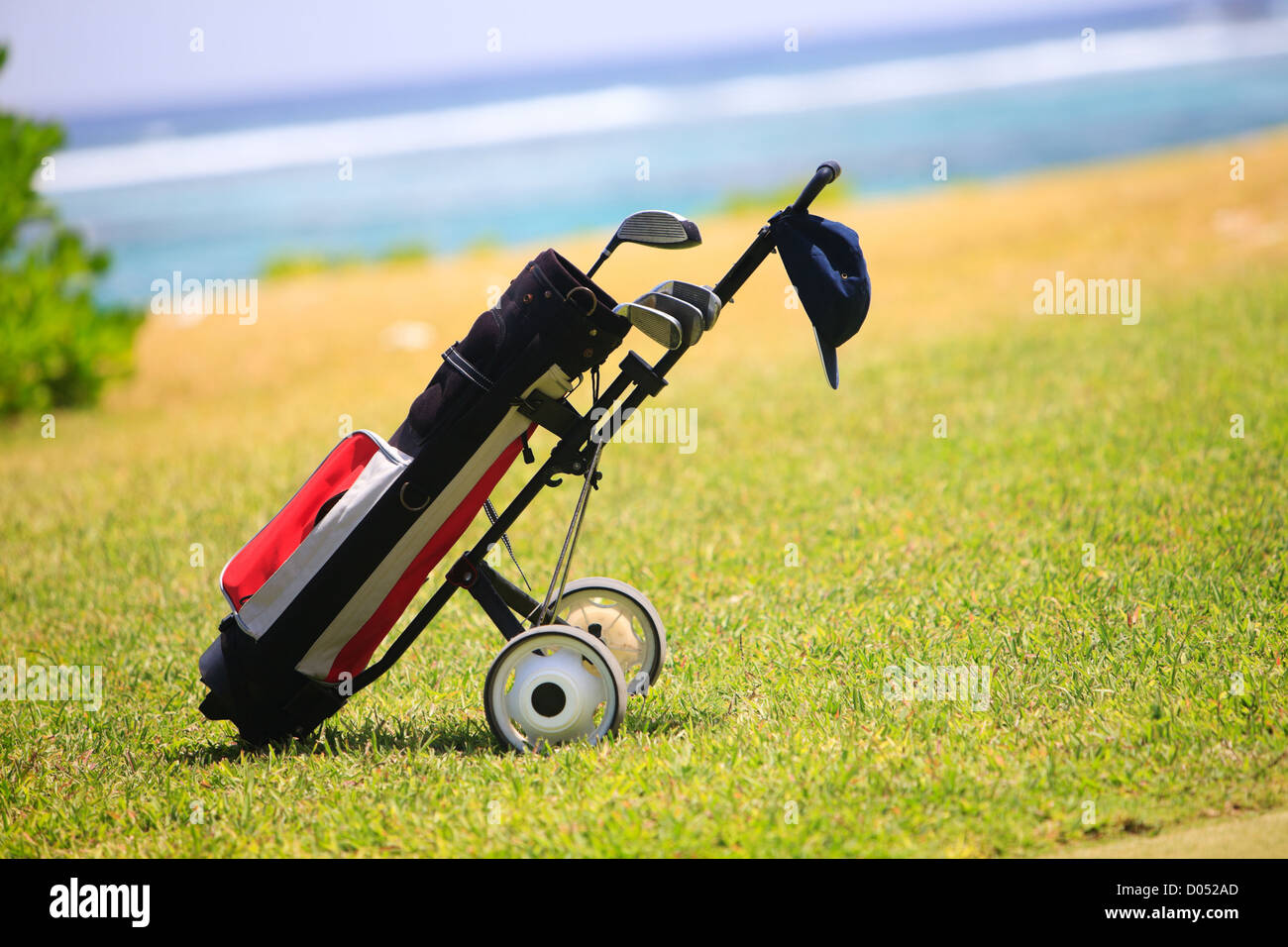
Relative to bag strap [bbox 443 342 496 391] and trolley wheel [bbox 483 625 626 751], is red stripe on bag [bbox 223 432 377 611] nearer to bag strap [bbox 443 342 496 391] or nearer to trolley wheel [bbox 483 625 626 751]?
bag strap [bbox 443 342 496 391]

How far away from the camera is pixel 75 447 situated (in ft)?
32.8

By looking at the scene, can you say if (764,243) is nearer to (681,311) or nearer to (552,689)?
(681,311)

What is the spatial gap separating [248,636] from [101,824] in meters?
0.69

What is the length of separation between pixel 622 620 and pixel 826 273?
1.41 meters

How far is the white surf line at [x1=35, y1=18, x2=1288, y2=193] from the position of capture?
4575cm

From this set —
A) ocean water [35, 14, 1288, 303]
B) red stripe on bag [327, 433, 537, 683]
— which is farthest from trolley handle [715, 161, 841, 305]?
ocean water [35, 14, 1288, 303]

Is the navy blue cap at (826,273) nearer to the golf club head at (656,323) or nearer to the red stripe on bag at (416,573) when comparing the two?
the golf club head at (656,323)

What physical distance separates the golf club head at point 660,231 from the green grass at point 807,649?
1480 mm

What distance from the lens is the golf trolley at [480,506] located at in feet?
10.9

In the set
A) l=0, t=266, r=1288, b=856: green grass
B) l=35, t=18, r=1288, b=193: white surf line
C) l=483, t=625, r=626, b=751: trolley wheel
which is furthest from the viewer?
l=35, t=18, r=1288, b=193: white surf line

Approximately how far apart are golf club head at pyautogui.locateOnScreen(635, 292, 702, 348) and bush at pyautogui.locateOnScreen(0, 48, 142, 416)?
9.13 metres

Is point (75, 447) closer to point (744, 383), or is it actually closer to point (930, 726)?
point (744, 383)

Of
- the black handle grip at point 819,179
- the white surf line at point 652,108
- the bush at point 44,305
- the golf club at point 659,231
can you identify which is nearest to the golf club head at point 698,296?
the golf club at point 659,231
